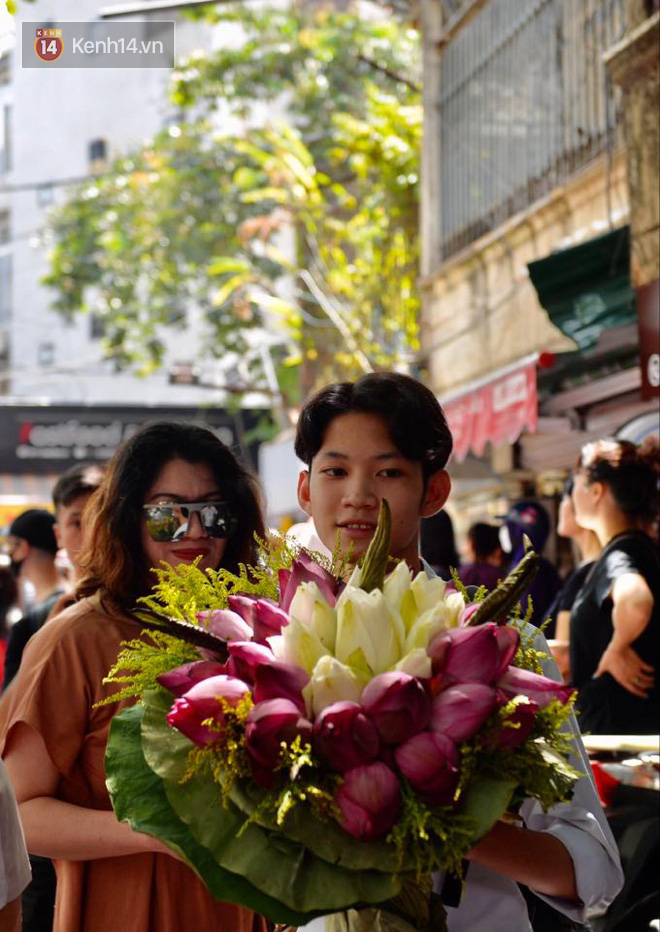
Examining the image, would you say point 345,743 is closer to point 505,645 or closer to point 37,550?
point 505,645

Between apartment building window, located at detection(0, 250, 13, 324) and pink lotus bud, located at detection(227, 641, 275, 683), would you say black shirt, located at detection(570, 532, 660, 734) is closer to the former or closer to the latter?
pink lotus bud, located at detection(227, 641, 275, 683)

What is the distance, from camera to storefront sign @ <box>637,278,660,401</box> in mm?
5898

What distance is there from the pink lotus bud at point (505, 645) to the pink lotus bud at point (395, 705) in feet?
0.39

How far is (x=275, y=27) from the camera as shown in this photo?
67.4 ft

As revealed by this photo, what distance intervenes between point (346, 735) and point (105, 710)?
1316 millimetres

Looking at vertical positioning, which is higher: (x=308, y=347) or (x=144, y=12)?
(x=144, y=12)

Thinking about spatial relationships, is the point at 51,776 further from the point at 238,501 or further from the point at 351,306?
the point at 351,306

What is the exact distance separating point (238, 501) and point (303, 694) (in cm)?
158

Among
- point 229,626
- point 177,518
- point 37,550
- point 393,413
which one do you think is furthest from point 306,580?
point 37,550

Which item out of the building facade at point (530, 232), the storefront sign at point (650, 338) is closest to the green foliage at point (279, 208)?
the building facade at point (530, 232)

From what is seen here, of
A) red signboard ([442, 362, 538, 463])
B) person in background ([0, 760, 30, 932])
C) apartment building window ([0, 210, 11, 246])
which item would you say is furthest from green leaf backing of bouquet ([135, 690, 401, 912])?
apartment building window ([0, 210, 11, 246])

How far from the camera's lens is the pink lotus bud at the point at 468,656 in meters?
1.68

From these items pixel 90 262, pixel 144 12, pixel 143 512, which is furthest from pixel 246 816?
pixel 90 262

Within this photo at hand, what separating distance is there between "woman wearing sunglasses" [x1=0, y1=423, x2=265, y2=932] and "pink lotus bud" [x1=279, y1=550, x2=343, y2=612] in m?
0.78
